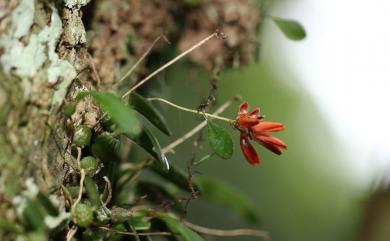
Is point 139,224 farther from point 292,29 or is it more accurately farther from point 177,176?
point 292,29

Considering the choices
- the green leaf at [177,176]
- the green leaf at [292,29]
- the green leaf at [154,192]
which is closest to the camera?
the green leaf at [177,176]

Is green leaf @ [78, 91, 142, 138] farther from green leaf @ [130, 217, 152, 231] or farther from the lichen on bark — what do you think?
green leaf @ [130, 217, 152, 231]

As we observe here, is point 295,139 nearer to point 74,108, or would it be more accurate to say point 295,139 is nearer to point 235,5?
point 235,5

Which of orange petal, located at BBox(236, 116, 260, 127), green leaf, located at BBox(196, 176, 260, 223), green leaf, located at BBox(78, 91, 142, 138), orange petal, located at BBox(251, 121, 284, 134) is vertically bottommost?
green leaf, located at BBox(78, 91, 142, 138)

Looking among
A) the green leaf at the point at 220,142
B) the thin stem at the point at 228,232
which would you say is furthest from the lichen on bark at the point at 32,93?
the thin stem at the point at 228,232

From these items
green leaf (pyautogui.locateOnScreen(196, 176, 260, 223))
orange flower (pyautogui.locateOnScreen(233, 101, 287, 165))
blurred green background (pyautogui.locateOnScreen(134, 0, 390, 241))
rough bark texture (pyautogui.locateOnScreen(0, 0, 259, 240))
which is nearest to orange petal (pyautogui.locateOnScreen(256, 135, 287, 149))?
orange flower (pyautogui.locateOnScreen(233, 101, 287, 165))

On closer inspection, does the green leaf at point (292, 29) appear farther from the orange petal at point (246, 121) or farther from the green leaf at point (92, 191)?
the green leaf at point (92, 191)

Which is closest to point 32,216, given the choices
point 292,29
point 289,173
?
point 292,29

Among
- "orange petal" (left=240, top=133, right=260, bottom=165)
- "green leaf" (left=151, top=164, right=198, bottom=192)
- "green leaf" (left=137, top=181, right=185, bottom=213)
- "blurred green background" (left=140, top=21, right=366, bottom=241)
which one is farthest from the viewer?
"blurred green background" (left=140, top=21, right=366, bottom=241)
